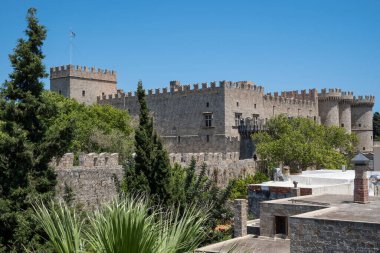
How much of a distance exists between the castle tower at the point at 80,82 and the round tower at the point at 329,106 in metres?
20.0

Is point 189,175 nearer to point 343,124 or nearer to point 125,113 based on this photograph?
point 125,113

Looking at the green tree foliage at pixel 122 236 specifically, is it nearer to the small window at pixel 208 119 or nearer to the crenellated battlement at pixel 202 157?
the crenellated battlement at pixel 202 157

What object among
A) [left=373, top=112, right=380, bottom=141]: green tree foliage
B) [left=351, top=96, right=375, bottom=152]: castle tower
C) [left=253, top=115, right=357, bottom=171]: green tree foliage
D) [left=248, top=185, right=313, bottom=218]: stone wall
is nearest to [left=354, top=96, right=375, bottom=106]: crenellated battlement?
[left=351, top=96, right=375, bottom=152]: castle tower

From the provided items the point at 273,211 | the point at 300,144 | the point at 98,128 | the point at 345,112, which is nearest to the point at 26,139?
the point at 273,211

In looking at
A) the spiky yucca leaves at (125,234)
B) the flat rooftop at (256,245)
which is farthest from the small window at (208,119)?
the spiky yucca leaves at (125,234)

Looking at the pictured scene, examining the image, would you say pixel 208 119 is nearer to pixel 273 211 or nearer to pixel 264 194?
pixel 264 194

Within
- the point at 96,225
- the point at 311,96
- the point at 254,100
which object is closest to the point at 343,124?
the point at 311,96

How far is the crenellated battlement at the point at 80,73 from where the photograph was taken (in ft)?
143

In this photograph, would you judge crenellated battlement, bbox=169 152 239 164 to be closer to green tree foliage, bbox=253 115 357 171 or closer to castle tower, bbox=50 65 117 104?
green tree foliage, bbox=253 115 357 171

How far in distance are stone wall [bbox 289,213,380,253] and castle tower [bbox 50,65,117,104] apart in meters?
34.4

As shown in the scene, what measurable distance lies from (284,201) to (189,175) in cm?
336

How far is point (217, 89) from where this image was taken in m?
38.4

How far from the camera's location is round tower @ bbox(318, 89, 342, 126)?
4850 centimetres

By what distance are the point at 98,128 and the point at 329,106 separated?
2427 centimetres
